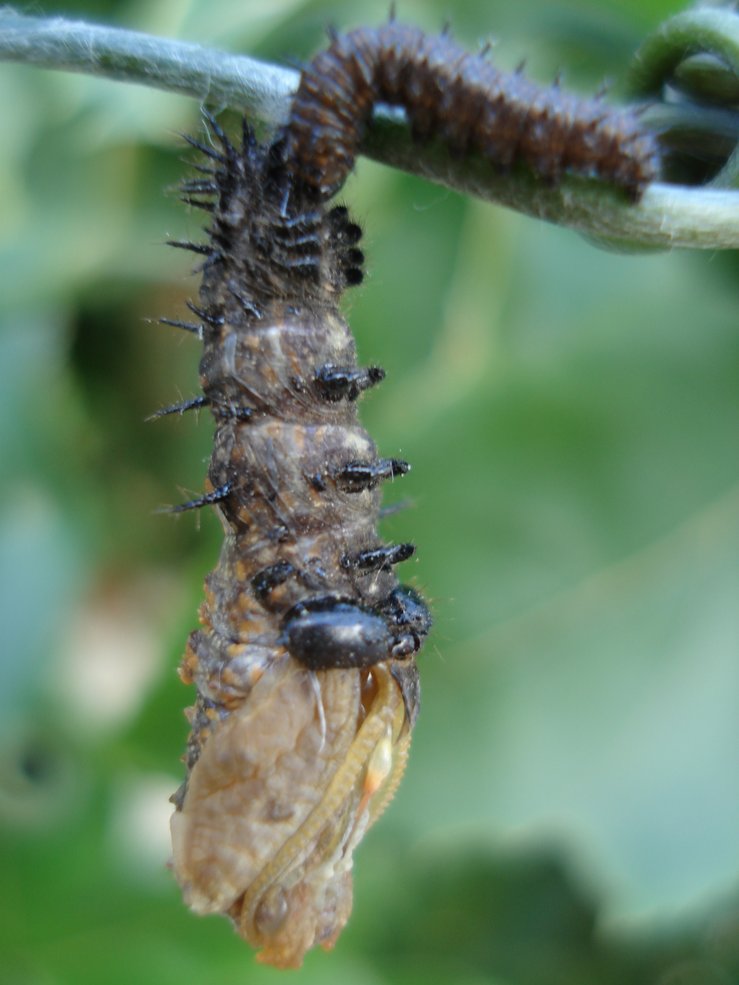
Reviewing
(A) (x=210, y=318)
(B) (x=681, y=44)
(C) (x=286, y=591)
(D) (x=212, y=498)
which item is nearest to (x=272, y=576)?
(C) (x=286, y=591)

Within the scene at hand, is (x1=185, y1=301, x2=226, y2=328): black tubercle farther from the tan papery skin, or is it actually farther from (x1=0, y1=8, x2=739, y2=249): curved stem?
the tan papery skin

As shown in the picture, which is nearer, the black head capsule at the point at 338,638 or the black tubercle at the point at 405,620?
the black head capsule at the point at 338,638

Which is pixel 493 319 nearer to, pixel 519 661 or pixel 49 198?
pixel 519 661

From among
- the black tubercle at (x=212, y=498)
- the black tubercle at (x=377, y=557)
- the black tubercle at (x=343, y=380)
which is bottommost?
the black tubercle at (x=377, y=557)

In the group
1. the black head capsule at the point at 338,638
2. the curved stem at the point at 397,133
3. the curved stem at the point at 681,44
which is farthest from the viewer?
the black head capsule at the point at 338,638

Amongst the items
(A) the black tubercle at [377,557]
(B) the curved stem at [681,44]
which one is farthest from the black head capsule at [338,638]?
(B) the curved stem at [681,44]

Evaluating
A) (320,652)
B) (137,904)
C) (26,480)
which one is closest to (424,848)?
(137,904)

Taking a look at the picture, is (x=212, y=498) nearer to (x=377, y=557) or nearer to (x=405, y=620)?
(x=377, y=557)

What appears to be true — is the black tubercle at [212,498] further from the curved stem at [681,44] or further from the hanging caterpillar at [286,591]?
the curved stem at [681,44]
